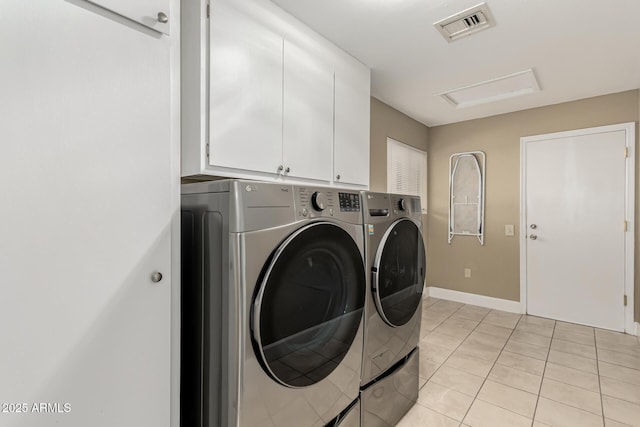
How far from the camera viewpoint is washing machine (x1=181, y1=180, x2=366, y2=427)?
94 centimetres

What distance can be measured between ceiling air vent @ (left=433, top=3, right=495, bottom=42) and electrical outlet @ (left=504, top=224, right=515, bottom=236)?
2482 millimetres

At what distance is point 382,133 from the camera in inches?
128

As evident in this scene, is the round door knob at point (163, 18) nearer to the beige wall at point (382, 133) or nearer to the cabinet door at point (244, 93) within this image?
the cabinet door at point (244, 93)

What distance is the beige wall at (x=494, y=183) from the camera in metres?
3.21

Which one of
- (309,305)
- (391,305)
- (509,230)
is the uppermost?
(509,230)

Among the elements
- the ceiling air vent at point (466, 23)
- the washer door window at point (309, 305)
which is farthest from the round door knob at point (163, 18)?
the ceiling air vent at point (466, 23)

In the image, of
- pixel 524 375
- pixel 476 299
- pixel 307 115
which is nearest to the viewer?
pixel 307 115

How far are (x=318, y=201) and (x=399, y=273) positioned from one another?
0.77 meters

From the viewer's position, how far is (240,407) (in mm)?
→ 938

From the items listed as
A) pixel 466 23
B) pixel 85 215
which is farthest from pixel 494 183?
pixel 85 215

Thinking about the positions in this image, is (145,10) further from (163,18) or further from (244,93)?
(244,93)

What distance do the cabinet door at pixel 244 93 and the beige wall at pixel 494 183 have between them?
3.10 meters

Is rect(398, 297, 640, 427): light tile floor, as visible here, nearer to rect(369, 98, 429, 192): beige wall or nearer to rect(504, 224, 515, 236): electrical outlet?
rect(504, 224, 515, 236): electrical outlet

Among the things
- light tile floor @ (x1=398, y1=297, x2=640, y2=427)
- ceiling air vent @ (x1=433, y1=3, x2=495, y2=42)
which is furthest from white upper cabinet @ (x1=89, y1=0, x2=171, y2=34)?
light tile floor @ (x1=398, y1=297, x2=640, y2=427)
